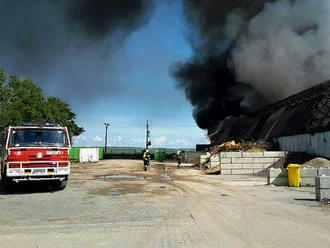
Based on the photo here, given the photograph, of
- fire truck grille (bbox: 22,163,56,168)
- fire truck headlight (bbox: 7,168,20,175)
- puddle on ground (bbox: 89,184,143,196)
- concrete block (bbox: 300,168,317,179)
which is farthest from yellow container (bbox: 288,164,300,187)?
fire truck headlight (bbox: 7,168,20,175)

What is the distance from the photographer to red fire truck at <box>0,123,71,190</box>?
1373 centimetres

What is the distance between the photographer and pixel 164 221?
8438 mm

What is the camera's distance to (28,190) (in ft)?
51.3

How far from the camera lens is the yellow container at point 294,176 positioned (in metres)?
16.8

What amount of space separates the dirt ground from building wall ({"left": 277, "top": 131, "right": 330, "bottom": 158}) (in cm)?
1476

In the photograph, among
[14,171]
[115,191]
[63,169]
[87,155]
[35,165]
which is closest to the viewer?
[14,171]

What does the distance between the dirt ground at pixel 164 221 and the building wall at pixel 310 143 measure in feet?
48.4

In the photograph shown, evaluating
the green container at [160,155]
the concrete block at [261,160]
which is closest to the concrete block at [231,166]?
the concrete block at [261,160]

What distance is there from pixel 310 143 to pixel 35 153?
22334mm

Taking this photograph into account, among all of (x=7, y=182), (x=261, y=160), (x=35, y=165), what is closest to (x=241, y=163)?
(x=261, y=160)

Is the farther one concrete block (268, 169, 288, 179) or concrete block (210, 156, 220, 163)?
concrete block (210, 156, 220, 163)

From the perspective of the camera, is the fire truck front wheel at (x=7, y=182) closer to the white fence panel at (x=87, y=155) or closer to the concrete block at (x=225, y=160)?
the concrete block at (x=225, y=160)

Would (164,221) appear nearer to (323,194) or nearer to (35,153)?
(323,194)

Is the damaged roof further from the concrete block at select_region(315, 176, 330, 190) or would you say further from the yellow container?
the concrete block at select_region(315, 176, 330, 190)
